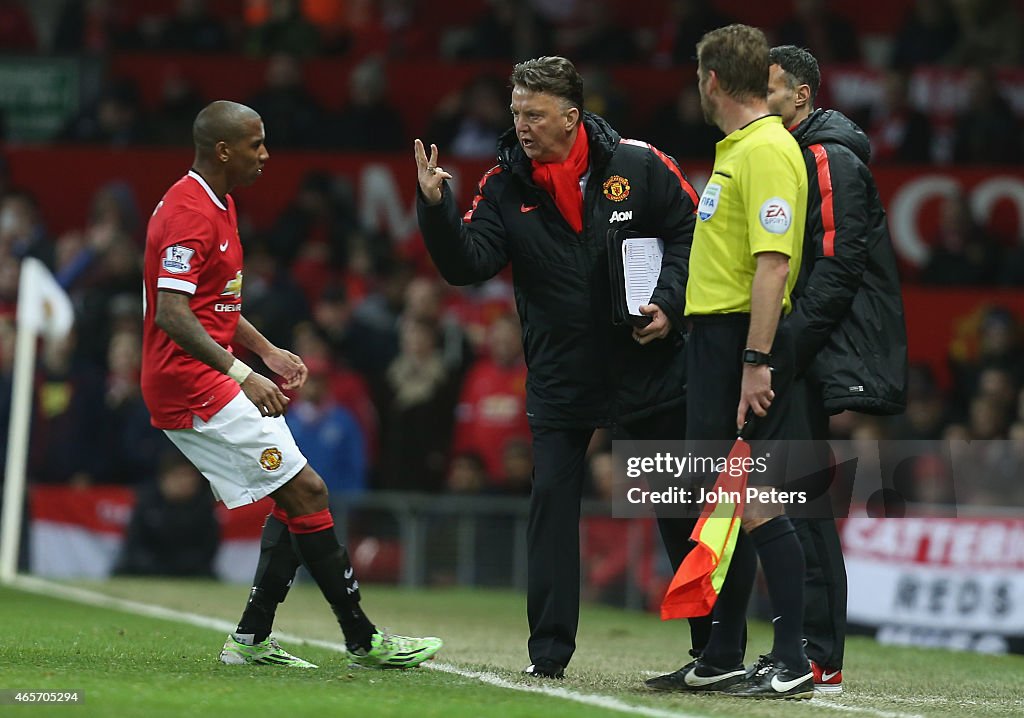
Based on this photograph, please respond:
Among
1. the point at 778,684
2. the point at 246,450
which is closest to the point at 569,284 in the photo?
the point at 246,450

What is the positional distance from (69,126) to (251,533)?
518 cm

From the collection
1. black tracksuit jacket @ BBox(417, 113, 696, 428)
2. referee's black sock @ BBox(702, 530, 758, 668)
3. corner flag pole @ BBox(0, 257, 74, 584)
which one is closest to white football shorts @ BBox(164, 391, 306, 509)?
black tracksuit jacket @ BBox(417, 113, 696, 428)

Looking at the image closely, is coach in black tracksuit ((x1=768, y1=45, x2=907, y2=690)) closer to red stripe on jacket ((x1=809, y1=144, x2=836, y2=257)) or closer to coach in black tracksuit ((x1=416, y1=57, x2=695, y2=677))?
red stripe on jacket ((x1=809, y1=144, x2=836, y2=257))

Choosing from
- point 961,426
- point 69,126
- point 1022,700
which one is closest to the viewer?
point 1022,700

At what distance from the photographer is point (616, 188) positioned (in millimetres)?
7000

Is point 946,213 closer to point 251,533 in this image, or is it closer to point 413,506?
point 413,506

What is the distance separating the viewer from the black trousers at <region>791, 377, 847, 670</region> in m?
6.87

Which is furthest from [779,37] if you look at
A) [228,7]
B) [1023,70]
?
[228,7]

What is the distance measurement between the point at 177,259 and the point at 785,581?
8.16ft

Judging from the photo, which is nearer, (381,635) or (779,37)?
(381,635)

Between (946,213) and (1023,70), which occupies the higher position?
(1023,70)

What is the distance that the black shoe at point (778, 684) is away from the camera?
6258 millimetres

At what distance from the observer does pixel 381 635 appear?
276 inches

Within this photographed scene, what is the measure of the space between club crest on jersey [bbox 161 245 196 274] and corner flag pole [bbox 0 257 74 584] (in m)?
6.75
